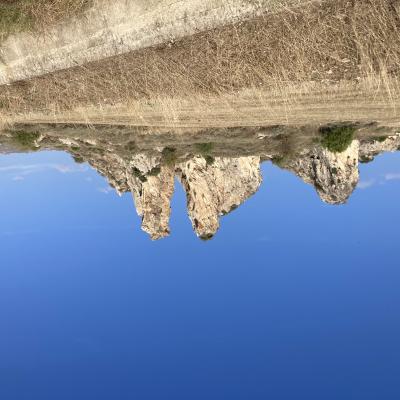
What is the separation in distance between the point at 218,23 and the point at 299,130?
646 centimetres

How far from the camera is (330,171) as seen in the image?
18.7 m

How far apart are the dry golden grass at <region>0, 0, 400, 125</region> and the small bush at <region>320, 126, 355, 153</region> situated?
1281mm

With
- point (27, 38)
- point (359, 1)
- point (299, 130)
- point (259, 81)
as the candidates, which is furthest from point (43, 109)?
point (359, 1)

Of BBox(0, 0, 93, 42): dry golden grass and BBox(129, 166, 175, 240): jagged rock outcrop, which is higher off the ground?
BBox(0, 0, 93, 42): dry golden grass

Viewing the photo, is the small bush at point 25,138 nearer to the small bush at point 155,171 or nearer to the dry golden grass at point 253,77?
the dry golden grass at point 253,77

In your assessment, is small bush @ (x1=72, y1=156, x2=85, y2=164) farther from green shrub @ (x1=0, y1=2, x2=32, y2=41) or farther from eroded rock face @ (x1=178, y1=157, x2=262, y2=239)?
green shrub @ (x1=0, y1=2, x2=32, y2=41)

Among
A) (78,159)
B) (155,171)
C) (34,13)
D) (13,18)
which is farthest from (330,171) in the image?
(13,18)

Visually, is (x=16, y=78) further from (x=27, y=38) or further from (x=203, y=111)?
(x=203, y=111)

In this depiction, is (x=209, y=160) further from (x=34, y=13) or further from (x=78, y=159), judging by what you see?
(x=34, y=13)

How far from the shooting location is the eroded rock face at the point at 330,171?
17859mm

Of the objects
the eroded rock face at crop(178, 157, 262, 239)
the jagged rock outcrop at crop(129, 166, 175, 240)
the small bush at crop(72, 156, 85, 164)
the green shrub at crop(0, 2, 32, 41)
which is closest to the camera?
the green shrub at crop(0, 2, 32, 41)

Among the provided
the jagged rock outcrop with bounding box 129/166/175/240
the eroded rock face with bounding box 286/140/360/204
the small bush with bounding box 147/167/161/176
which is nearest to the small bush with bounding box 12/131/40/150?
the small bush with bounding box 147/167/161/176

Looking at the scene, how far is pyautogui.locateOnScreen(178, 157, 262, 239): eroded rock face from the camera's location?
1942cm

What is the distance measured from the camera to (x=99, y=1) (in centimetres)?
1028
